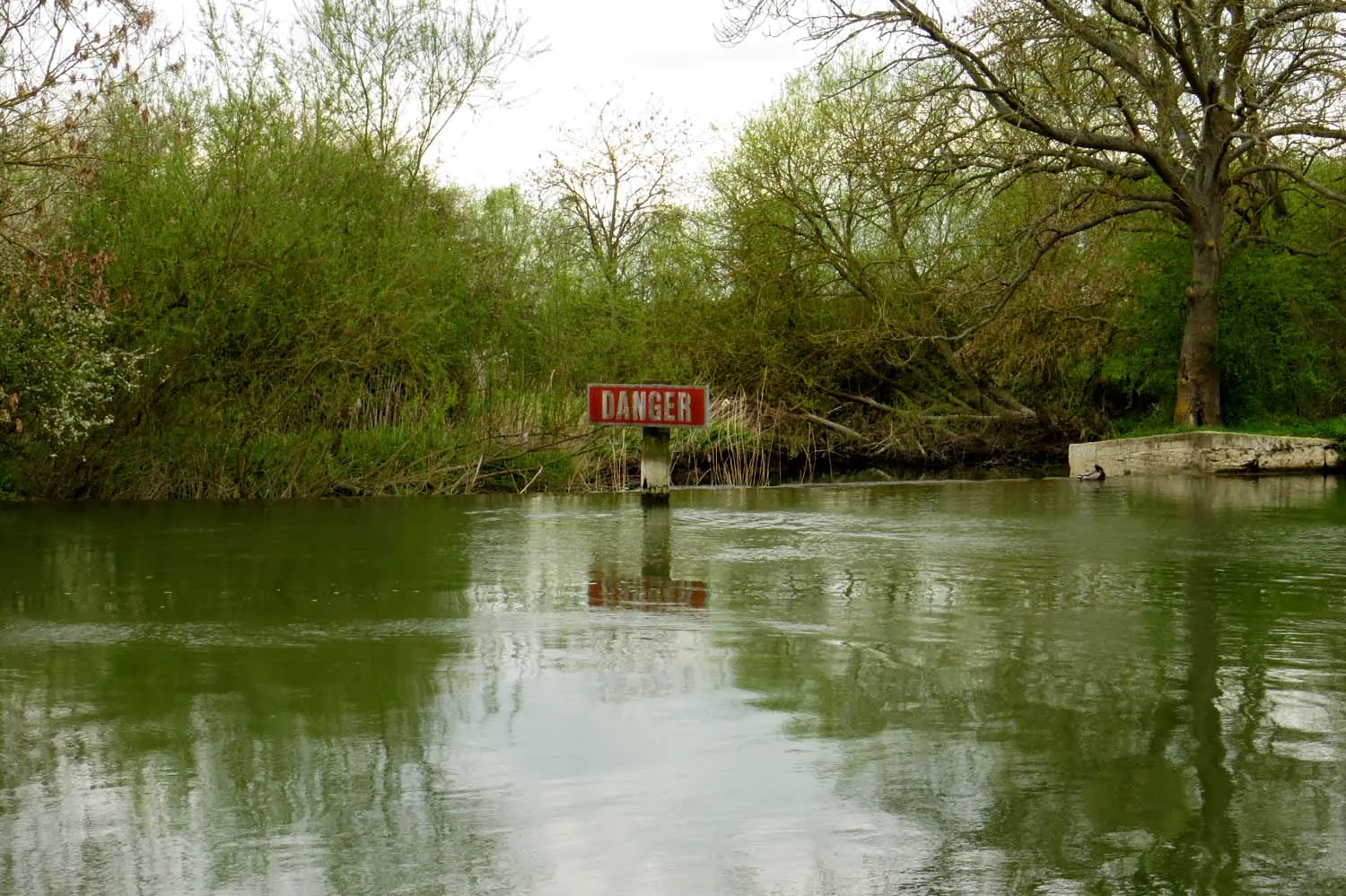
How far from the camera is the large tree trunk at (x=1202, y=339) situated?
27.2 metres

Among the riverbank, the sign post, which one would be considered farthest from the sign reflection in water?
the riverbank

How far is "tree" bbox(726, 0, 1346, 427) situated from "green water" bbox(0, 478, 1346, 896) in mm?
14506

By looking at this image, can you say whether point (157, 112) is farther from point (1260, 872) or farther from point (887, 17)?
point (1260, 872)

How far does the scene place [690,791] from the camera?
5.30m

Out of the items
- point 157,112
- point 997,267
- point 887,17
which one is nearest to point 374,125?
point 157,112

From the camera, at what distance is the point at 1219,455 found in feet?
82.2

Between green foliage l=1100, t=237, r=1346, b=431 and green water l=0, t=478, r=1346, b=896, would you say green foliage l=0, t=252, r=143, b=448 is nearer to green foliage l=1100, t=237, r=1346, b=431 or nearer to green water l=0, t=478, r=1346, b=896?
green water l=0, t=478, r=1346, b=896

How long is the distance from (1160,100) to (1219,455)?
610cm

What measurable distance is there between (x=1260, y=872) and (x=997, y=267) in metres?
25.1

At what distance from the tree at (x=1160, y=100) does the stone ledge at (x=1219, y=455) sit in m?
2.18

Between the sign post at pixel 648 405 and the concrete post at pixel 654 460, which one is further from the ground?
the sign post at pixel 648 405

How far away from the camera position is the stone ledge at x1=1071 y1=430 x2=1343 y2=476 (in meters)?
25.0

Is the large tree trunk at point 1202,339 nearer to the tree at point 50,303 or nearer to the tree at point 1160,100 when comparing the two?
the tree at point 1160,100

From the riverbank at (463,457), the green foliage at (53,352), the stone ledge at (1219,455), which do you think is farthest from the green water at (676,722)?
the stone ledge at (1219,455)
